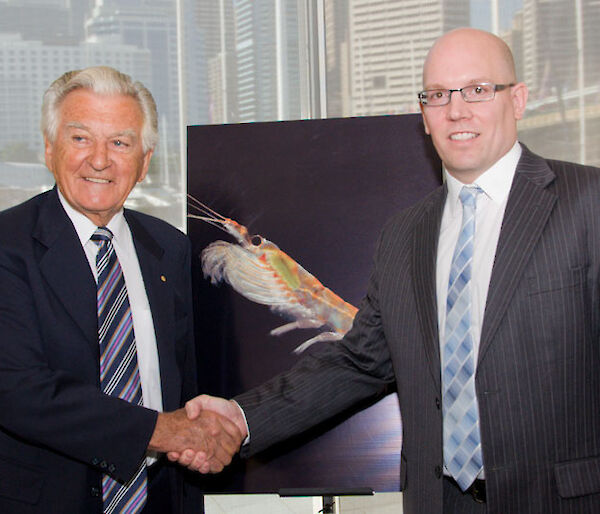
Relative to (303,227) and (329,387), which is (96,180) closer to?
(303,227)

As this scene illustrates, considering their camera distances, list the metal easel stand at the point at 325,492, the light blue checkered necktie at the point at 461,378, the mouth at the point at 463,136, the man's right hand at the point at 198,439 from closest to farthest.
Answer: the light blue checkered necktie at the point at 461,378
the mouth at the point at 463,136
the man's right hand at the point at 198,439
the metal easel stand at the point at 325,492

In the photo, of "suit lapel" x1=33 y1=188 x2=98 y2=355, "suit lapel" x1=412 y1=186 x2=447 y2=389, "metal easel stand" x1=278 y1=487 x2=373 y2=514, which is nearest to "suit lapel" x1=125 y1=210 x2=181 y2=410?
"suit lapel" x1=33 y1=188 x2=98 y2=355

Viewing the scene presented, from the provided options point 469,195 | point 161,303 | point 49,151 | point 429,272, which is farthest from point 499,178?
point 49,151

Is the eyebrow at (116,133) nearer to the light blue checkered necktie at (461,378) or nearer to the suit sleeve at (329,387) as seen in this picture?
the suit sleeve at (329,387)

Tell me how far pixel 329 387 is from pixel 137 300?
2.47 feet

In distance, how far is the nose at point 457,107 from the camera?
2.08m

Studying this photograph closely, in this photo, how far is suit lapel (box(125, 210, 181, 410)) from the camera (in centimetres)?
229

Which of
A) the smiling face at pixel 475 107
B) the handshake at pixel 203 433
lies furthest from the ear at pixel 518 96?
the handshake at pixel 203 433

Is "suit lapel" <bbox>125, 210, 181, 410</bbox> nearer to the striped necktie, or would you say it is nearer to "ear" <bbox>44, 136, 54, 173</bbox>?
the striped necktie

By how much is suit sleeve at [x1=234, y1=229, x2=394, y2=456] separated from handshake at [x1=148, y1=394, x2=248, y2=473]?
0.05m

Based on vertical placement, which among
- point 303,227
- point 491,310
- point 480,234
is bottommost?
point 491,310

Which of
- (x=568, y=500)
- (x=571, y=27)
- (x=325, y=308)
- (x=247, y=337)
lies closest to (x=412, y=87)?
(x=571, y=27)

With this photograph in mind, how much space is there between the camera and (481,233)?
207cm

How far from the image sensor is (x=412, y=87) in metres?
3.46
